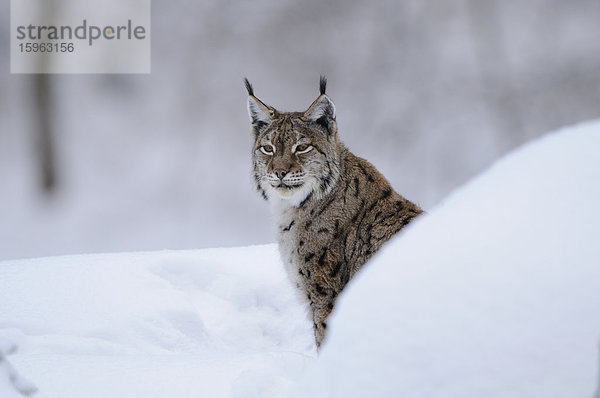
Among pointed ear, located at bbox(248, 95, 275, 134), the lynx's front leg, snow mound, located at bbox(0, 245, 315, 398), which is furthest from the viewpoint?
pointed ear, located at bbox(248, 95, 275, 134)

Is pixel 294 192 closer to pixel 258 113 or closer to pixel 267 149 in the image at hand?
pixel 267 149

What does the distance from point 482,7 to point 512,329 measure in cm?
596

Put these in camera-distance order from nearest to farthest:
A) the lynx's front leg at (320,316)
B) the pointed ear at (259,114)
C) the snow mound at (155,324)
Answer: the snow mound at (155,324) → the lynx's front leg at (320,316) → the pointed ear at (259,114)

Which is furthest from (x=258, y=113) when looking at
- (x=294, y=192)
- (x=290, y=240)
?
(x=290, y=240)

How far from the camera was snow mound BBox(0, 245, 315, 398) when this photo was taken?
2.15 meters

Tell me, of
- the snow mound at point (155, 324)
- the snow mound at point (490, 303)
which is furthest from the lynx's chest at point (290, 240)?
the snow mound at point (490, 303)

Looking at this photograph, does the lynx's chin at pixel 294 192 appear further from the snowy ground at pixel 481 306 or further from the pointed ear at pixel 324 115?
the snowy ground at pixel 481 306

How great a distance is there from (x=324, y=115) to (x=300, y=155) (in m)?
0.26

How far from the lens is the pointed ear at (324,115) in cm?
329

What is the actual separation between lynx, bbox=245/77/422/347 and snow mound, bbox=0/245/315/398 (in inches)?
12.8

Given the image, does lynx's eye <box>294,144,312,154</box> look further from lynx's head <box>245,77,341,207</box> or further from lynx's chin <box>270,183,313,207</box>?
lynx's chin <box>270,183,313,207</box>

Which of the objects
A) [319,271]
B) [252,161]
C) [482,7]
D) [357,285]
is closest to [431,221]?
[357,285]

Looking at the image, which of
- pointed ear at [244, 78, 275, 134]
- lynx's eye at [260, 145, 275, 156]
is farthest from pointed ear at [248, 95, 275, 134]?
lynx's eye at [260, 145, 275, 156]

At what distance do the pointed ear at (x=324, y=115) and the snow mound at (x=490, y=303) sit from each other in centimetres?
189
